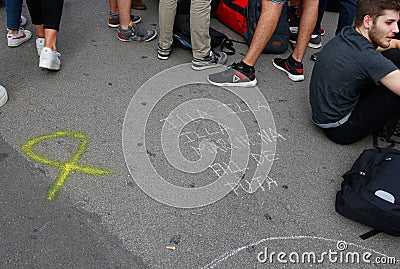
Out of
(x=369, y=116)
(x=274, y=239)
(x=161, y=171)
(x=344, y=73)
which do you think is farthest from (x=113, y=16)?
(x=274, y=239)

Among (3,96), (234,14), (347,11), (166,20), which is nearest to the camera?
(3,96)

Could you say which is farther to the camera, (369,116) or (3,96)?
(3,96)

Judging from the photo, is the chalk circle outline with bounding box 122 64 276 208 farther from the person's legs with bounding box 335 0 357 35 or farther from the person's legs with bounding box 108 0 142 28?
the person's legs with bounding box 335 0 357 35

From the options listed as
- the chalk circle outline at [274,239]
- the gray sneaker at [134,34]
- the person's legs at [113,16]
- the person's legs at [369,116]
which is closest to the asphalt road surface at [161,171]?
the chalk circle outline at [274,239]

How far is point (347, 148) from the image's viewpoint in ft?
9.49

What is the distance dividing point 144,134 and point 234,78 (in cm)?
90

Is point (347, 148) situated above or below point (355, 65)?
below

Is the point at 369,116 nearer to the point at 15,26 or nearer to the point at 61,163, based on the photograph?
the point at 61,163

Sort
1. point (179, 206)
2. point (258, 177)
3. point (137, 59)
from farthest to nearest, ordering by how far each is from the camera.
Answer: point (137, 59), point (258, 177), point (179, 206)

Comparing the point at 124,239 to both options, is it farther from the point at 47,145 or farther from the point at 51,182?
the point at 47,145

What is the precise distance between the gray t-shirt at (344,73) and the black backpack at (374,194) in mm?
417

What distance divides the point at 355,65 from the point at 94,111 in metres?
1.64

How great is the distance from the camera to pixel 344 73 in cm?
265

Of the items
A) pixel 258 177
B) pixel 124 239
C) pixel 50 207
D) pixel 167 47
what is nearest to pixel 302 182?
pixel 258 177
